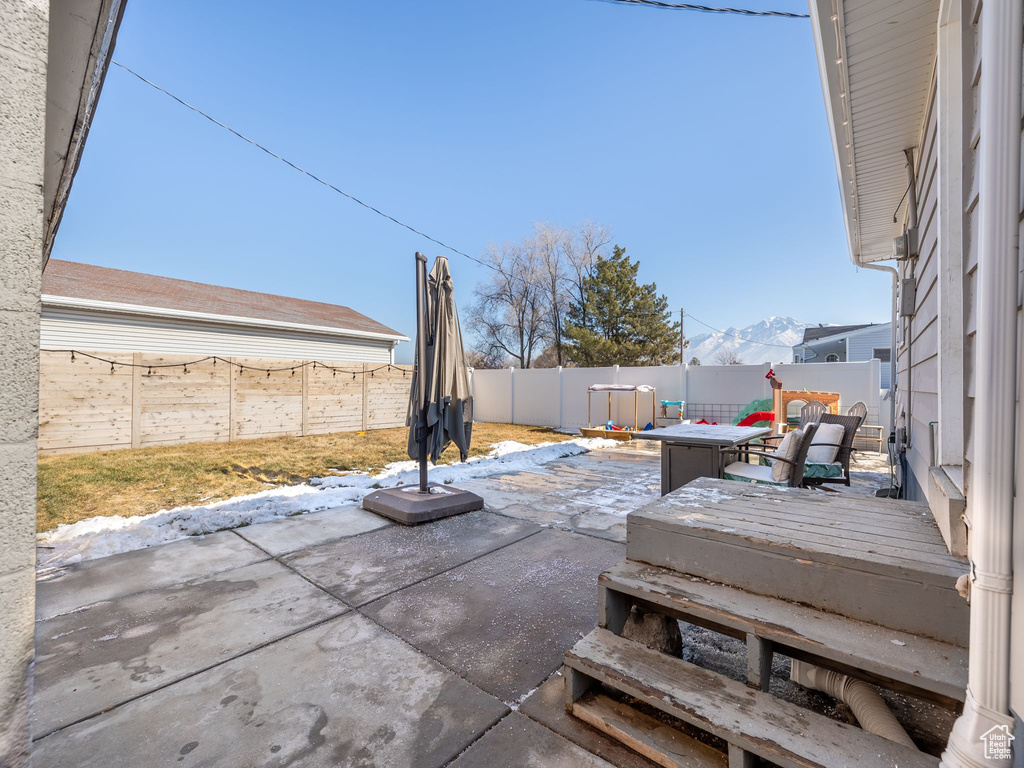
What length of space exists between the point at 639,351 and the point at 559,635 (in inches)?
659

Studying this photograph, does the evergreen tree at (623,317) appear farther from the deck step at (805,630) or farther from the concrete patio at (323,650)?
the deck step at (805,630)

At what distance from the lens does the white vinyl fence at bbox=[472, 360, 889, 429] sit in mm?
8391

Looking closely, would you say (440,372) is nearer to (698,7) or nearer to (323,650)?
(323,650)

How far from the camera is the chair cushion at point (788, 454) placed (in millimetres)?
3275

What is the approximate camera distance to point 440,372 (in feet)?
13.5

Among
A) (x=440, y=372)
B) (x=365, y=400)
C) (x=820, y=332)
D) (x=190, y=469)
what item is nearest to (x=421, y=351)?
(x=440, y=372)

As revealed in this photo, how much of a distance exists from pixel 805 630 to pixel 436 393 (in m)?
3.29

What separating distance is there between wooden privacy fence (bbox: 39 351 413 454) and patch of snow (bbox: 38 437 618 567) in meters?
2.67

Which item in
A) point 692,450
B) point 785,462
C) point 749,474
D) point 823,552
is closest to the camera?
point 823,552

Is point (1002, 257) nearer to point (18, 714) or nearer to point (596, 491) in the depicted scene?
point (18, 714)

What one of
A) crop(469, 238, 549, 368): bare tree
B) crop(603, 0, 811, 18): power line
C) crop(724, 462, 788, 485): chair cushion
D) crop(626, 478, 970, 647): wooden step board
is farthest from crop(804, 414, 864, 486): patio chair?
crop(469, 238, 549, 368): bare tree

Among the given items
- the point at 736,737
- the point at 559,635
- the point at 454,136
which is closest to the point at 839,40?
the point at 736,737

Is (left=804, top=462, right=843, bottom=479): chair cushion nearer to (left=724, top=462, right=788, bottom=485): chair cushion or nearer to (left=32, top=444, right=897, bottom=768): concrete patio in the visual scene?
(left=724, top=462, right=788, bottom=485): chair cushion

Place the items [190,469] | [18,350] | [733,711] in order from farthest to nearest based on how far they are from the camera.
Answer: [190,469]
[733,711]
[18,350]
